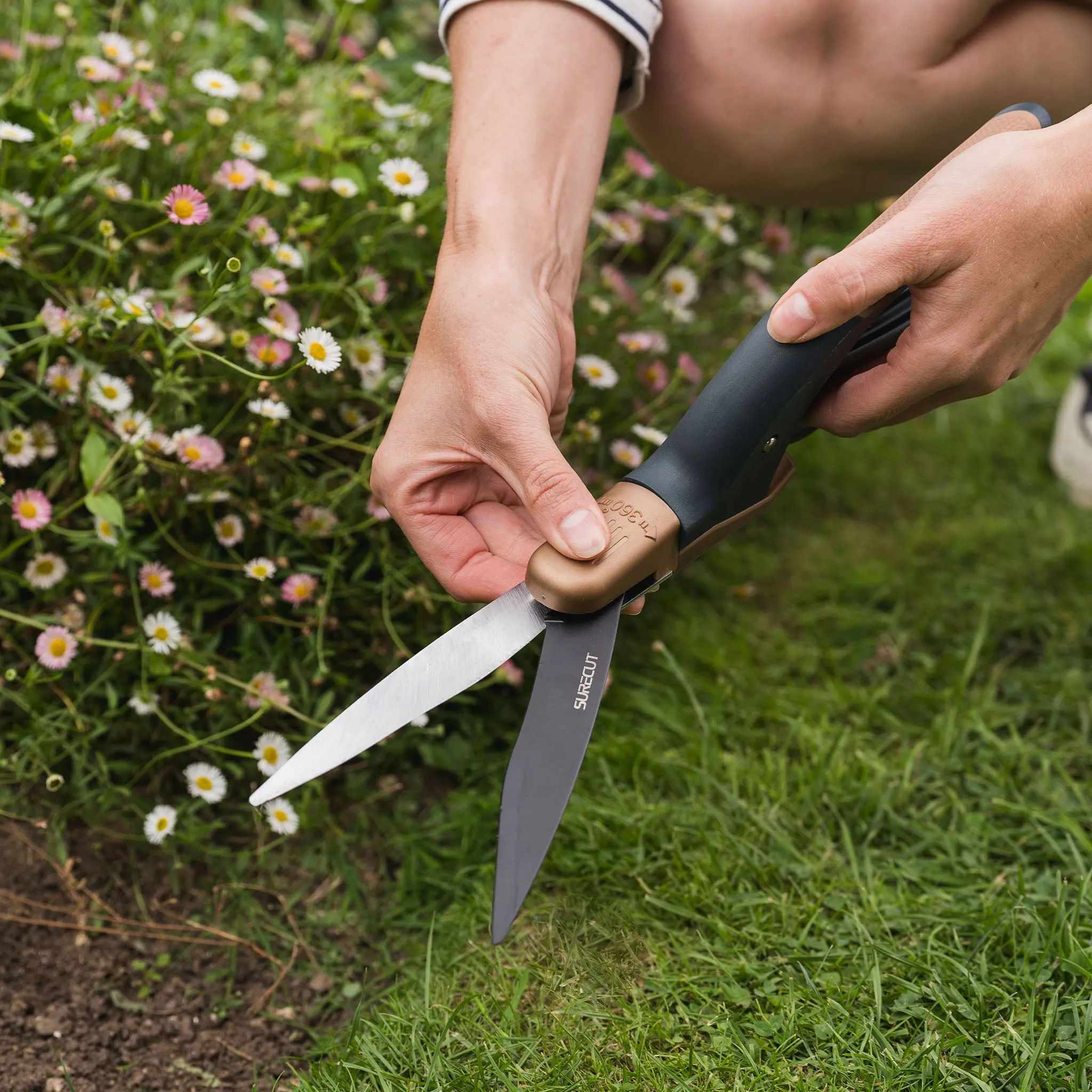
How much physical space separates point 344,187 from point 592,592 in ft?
2.90

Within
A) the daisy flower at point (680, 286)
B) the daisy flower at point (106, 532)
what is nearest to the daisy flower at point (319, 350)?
the daisy flower at point (106, 532)

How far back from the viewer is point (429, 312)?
3.95 feet

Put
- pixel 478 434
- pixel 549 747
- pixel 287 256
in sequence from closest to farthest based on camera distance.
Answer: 1. pixel 549 747
2. pixel 478 434
3. pixel 287 256

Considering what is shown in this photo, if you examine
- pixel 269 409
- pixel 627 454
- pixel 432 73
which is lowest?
pixel 627 454

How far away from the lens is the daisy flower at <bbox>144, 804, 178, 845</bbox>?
1.30 m

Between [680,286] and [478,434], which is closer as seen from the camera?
[478,434]

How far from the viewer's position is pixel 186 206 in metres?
1.36

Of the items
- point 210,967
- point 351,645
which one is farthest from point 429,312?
point 210,967

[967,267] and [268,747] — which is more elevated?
[967,267]

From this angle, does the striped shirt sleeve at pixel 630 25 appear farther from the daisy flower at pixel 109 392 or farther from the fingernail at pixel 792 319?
the daisy flower at pixel 109 392

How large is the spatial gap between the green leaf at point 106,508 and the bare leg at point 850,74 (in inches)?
36.3

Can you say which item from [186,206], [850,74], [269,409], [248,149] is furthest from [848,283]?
[248,149]

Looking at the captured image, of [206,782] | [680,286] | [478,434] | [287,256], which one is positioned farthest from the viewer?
[680,286]

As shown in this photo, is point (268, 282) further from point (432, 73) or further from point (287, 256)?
point (432, 73)
